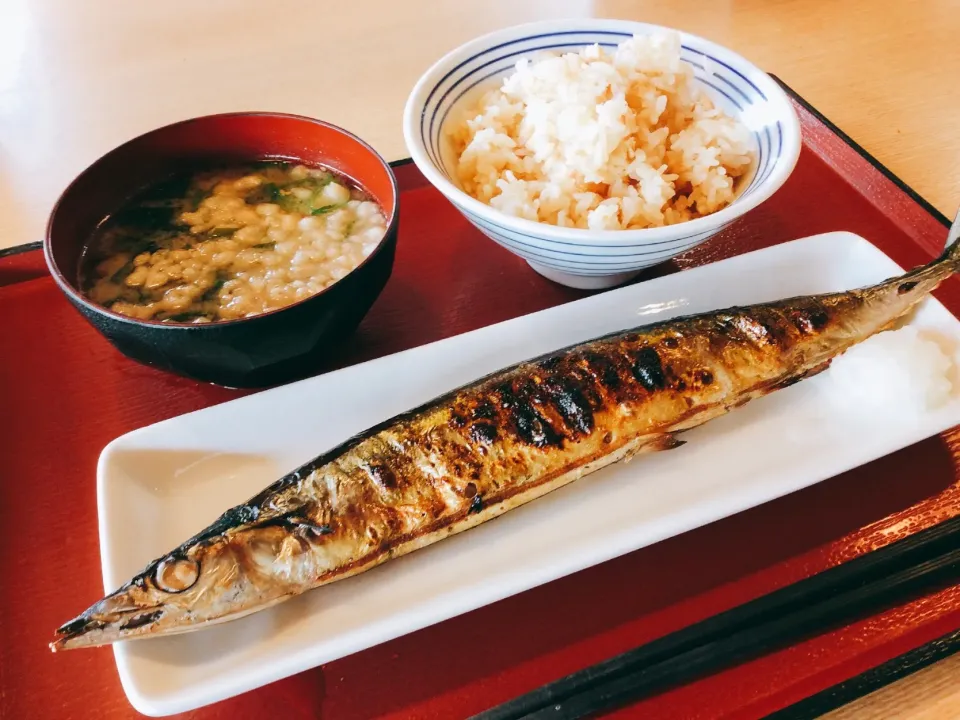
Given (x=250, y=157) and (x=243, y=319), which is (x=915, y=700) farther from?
(x=250, y=157)

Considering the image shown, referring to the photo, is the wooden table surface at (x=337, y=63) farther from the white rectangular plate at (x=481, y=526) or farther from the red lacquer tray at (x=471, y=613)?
the white rectangular plate at (x=481, y=526)

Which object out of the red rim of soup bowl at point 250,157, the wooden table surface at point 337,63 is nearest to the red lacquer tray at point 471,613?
the red rim of soup bowl at point 250,157

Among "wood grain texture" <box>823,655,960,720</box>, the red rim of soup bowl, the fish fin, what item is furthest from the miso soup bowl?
"wood grain texture" <box>823,655,960,720</box>

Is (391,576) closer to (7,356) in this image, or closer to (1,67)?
(7,356)

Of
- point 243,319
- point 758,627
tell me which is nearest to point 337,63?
point 243,319

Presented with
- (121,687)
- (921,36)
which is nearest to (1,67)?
(121,687)

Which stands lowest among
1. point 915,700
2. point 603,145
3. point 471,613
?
point 471,613
